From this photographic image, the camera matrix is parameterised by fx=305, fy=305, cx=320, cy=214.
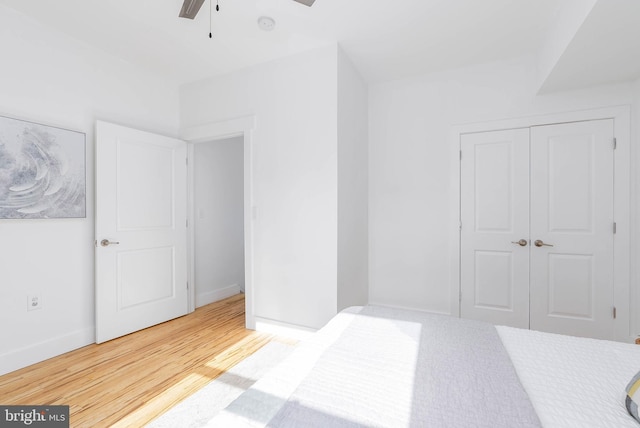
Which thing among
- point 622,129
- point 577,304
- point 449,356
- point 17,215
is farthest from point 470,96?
point 17,215

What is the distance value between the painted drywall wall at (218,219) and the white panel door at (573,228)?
11.3 ft

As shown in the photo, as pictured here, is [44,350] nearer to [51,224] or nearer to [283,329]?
[51,224]

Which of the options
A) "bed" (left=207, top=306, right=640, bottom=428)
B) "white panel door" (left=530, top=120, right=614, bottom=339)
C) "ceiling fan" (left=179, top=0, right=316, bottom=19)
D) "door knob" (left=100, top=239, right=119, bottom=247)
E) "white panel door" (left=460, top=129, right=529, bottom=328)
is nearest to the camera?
"bed" (left=207, top=306, right=640, bottom=428)

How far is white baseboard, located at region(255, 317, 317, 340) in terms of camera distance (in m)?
2.73

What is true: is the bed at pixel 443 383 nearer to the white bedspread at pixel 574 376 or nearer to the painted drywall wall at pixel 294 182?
the white bedspread at pixel 574 376

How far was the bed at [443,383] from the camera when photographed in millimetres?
804

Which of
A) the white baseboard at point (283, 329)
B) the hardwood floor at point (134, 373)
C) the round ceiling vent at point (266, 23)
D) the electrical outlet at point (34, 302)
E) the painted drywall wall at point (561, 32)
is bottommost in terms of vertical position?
the hardwood floor at point (134, 373)

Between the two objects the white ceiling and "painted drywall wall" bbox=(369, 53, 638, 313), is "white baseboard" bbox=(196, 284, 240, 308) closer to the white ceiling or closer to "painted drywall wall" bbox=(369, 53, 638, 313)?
"painted drywall wall" bbox=(369, 53, 638, 313)

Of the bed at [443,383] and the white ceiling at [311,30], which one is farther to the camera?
the white ceiling at [311,30]

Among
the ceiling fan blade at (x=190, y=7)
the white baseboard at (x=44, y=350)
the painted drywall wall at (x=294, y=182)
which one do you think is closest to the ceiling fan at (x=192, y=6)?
the ceiling fan blade at (x=190, y=7)

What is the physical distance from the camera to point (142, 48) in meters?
2.74

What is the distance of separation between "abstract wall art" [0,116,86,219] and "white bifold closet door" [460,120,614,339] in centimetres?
351

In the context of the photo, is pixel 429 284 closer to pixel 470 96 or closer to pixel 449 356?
pixel 470 96

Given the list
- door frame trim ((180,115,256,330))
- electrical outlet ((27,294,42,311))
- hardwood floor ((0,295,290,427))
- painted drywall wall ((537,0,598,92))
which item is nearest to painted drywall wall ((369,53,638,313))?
painted drywall wall ((537,0,598,92))
